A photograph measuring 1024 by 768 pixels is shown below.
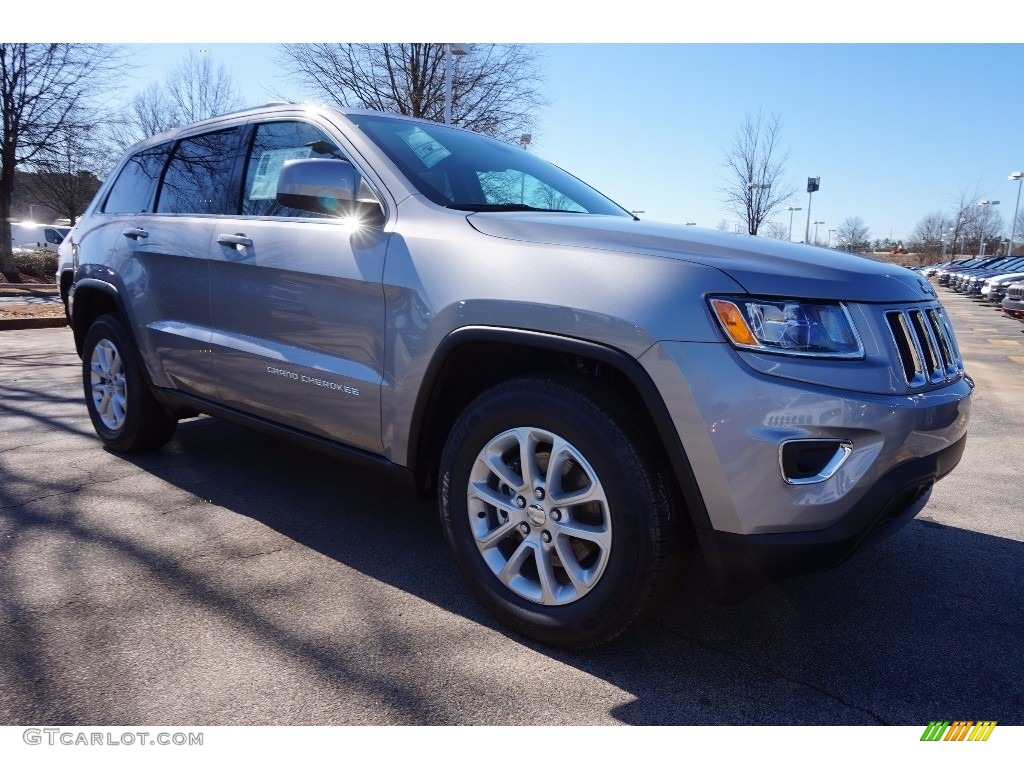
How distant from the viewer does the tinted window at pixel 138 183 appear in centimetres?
411

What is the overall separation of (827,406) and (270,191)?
2499 millimetres

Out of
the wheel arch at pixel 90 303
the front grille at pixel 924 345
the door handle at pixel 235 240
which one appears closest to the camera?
the front grille at pixel 924 345

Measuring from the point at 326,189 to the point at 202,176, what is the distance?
136 centimetres

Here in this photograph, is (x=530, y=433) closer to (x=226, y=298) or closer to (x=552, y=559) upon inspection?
(x=552, y=559)

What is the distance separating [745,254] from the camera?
2.14m

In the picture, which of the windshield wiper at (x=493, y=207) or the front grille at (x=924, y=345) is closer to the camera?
the front grille at (x=924, y=345)

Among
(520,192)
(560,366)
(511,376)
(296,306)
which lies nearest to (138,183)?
(296,306)

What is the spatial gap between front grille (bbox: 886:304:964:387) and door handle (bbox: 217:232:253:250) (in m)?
2.51

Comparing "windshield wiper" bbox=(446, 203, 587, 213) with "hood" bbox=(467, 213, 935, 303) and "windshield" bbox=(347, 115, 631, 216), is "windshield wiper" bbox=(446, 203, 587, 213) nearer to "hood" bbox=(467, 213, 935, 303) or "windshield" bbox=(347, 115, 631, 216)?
"windshield" bbox=(347, 115, 631, 216)

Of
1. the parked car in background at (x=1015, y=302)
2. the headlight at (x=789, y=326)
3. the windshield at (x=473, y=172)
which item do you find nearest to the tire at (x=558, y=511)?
the headlight at (x=789, y=326)

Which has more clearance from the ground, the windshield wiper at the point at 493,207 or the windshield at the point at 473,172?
the windshield at the point at 473,172

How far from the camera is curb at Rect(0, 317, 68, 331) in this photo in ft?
37.7

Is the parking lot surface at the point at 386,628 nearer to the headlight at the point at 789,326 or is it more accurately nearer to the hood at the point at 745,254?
the headlight at the point at 789,326

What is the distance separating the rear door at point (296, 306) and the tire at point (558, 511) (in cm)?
53
